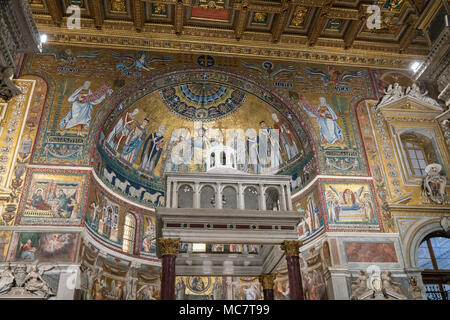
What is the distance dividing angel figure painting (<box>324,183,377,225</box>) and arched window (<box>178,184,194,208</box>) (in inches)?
202

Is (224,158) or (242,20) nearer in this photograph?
(224,158)

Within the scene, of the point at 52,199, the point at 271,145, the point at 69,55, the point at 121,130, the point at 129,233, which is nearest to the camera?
the point at 52,199

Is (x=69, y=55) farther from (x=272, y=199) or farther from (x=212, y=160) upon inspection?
(x=272, y=199)

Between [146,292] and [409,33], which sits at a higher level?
[409,33]

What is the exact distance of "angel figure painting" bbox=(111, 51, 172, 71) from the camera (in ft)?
52.9

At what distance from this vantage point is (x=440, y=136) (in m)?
16.0

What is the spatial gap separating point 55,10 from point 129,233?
927 cm

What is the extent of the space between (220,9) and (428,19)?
7.75 m

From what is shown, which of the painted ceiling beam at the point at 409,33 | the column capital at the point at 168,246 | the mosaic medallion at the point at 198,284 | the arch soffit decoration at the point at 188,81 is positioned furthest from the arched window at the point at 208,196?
the painted ceiling beam at the point at 409,33

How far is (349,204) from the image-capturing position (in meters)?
14.3

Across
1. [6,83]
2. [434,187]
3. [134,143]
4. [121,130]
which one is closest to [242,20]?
[121,130]

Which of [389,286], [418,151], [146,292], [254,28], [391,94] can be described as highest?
[254,28]

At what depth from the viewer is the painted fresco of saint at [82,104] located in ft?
47.4

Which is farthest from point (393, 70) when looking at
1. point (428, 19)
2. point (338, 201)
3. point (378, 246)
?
point (378, 246)
